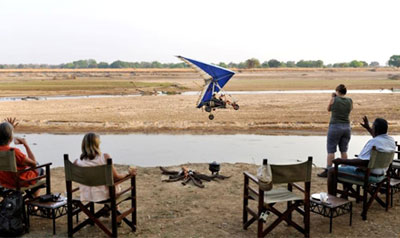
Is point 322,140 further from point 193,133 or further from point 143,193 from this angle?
point 143,193

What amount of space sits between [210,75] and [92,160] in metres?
3.84

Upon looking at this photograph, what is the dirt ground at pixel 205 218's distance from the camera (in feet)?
16.3

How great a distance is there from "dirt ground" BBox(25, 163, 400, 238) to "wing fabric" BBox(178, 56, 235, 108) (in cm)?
192

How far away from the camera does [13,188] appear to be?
5090mm

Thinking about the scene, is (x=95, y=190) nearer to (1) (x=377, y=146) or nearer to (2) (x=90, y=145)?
(2) (x=90, y=145)

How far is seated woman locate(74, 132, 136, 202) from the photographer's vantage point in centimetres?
456

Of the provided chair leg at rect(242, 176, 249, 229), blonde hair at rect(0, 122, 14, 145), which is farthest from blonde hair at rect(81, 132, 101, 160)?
chair leg at rect(242, 176, 249, 229)

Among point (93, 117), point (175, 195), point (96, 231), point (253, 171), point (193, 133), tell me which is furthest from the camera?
point (93, 117)

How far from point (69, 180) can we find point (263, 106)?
1861cm

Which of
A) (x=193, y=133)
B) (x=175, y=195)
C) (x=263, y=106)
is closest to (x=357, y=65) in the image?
(x=263, y=106)

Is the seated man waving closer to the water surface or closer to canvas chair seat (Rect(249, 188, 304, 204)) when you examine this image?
canvas chair seat (Rect(249, 188, 304, 204))

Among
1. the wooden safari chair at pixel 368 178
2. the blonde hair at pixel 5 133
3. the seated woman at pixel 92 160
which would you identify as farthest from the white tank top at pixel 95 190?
the wooden safari chair at pixel 368 178

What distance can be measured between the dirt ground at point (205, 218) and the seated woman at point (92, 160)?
60cm

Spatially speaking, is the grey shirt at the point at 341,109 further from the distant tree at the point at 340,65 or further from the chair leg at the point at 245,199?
the distant tree at the point at 340,65
